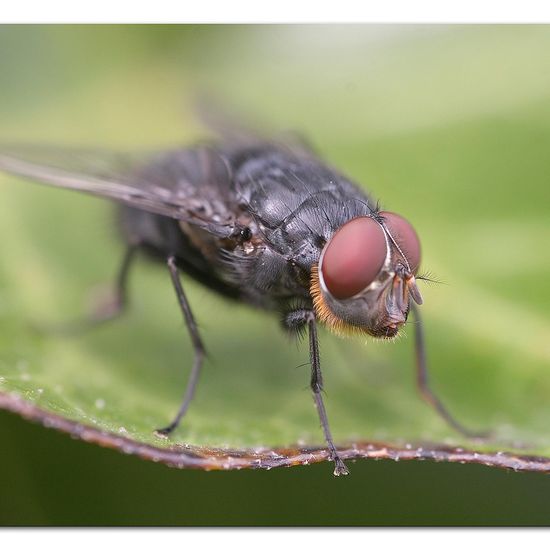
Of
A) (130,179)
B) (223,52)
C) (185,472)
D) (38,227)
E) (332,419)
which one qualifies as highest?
(223,52)

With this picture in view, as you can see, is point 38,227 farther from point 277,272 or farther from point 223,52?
point 223,52

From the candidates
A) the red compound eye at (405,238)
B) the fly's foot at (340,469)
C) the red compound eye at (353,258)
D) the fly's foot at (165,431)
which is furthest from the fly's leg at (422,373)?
the fly's foot at (165,431)

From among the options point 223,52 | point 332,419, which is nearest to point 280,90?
point 223,52

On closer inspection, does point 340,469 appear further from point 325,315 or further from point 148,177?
point 148,177

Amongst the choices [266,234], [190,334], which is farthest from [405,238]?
[190,334]

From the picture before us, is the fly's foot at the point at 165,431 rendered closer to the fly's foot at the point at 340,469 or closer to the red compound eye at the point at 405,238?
the fly's foot at the point at 340,469
